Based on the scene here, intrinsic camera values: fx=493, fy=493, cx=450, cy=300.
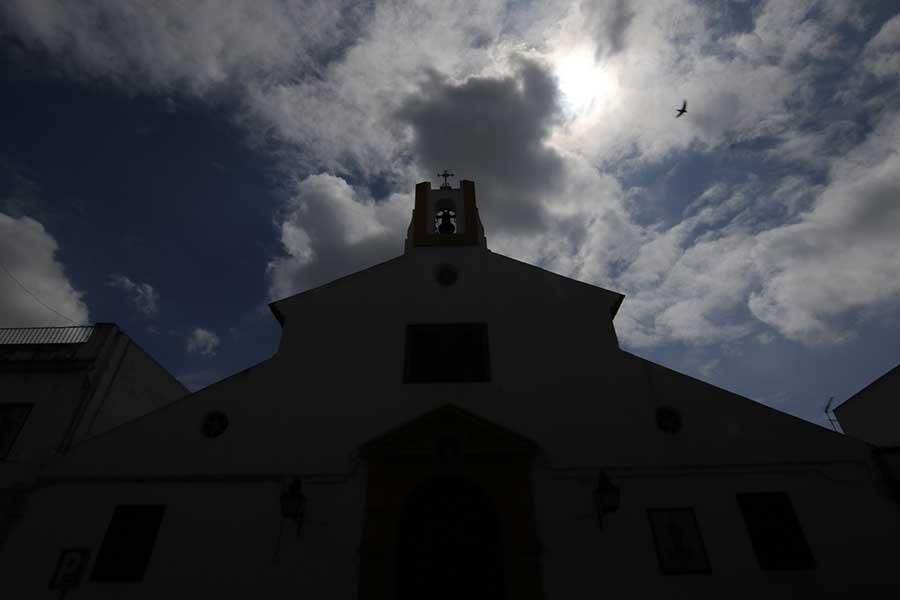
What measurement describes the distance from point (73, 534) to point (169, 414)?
2.73 metres

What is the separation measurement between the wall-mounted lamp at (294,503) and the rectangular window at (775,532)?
862cm

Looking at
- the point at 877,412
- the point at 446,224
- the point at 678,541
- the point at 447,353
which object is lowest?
the point at 678,541

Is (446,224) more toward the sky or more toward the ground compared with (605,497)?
more toward the sky

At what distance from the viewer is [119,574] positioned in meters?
9.41

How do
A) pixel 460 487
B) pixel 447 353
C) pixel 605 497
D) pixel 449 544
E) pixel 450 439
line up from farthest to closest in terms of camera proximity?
pixel 447 353
pixel 450 439
pixel 460 487
pixel 449 544
pixel 605 497

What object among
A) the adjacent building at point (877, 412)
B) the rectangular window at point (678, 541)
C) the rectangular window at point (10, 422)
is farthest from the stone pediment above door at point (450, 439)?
the adjacent building at point (877, 412)

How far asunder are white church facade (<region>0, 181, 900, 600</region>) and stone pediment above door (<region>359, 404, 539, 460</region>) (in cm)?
4

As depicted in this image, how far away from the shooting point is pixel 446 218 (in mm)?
15289

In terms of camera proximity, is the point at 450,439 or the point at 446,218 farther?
the point at 446,218

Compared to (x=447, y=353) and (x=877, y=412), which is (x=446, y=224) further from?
(x=877, y=412)

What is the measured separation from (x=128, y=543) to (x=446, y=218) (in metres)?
11.1

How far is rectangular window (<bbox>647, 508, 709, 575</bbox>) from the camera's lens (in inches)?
359

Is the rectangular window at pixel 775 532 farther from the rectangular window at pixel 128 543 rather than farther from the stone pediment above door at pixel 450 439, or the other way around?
the rectangular window at pixel 128 543


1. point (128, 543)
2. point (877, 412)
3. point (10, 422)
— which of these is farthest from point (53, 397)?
point (877, 412)
